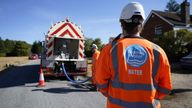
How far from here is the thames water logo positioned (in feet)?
9.34

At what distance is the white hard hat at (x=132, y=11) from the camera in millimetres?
2988

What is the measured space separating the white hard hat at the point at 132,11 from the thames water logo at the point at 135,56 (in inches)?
12.6

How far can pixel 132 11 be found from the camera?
299 centimetres

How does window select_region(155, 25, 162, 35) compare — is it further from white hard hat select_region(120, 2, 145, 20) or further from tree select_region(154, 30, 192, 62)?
white hard hat select_region(120, 2, 145, 20)

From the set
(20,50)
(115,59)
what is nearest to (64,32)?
(115,59)

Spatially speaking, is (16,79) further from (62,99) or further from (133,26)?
(133,26)

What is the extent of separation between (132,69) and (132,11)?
0.57 metres

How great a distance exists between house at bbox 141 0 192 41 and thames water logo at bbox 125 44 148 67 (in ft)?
109

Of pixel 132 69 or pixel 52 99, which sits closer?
pixel 132 69

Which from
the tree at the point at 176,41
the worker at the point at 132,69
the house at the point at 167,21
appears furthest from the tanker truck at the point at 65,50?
the house at the point at 167,21

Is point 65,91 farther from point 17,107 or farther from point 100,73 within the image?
point 100,73

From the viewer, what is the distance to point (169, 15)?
3925cm

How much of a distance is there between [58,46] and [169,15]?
26.4 metres

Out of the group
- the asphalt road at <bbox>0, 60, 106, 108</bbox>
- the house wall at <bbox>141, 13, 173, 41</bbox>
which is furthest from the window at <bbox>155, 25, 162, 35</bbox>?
the asphalt road at <bbox>0, 60, 106, 108</bbox>
